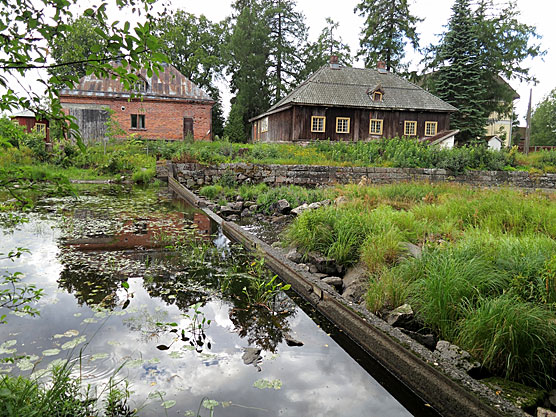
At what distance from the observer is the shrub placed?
2814mm

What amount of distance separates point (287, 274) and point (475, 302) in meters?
2.12

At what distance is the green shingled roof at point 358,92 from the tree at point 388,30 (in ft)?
26.8

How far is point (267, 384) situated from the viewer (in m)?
2.82

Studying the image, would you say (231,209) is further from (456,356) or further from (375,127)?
(375,127)

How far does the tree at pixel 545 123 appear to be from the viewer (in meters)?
56.3

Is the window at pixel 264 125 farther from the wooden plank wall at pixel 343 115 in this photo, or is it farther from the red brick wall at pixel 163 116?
the red brick wall at pixel 163 116

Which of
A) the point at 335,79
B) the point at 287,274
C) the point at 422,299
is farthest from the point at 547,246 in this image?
the point at 335,79

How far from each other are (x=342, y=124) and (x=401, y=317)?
23670 mm

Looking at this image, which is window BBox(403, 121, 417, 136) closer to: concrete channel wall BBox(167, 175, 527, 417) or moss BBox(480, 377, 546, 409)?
concrete channel wall BBox(167, 175, 527, 417)

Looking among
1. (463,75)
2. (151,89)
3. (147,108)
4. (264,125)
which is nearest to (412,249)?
(147,108)

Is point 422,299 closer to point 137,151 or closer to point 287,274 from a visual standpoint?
point 287,274

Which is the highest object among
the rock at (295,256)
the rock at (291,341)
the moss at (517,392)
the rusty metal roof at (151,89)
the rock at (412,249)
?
the rusty metal roof at (151,89)

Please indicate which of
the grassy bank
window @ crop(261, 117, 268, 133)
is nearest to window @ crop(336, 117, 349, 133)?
window @ crop(261, 117, 268, 133)

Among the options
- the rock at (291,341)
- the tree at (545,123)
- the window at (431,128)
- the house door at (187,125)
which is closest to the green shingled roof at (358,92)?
the window at (431,128)
